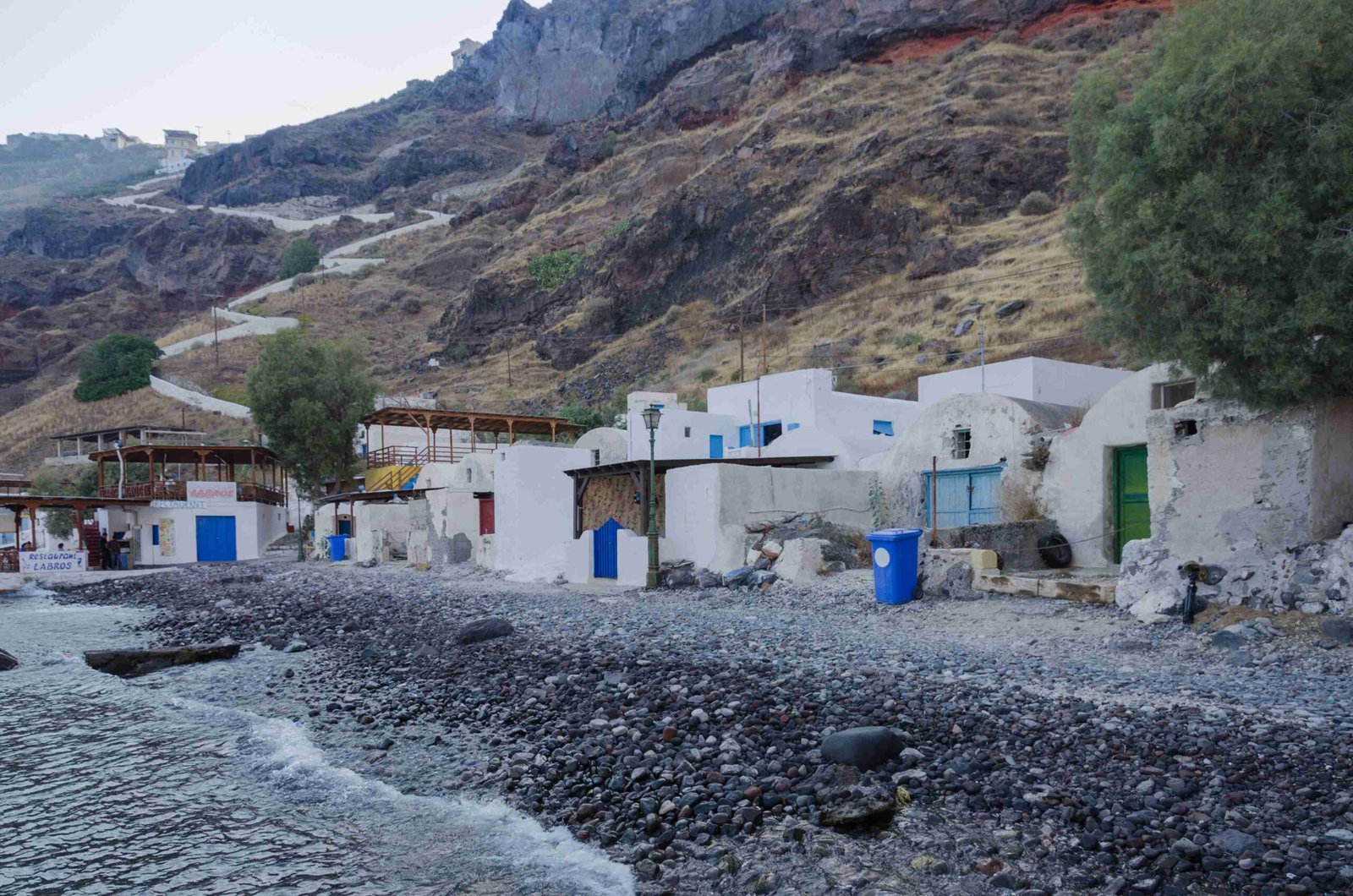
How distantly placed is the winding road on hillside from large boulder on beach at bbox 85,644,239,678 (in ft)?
117

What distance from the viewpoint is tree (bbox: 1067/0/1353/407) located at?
29.5 ft

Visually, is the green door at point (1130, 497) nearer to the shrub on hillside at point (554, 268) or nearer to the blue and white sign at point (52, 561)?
the blue and white sign at point (52, 561)

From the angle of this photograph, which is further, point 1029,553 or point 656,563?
point 656,563

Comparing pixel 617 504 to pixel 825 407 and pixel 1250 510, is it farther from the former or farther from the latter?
pixel 1250 510

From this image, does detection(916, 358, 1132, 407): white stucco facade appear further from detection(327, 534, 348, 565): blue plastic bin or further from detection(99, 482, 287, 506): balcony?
detection(99, 482, 287, 506): balcony

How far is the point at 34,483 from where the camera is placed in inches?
1751

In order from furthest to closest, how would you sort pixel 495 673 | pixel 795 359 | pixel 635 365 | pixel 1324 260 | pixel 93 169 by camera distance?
pixel 93 169, pixel 635 365, pixel 795 359, pixel 495 673, pixel 1324 260

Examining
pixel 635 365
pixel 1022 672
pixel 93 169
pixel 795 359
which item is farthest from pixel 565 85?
pixel 1022 672

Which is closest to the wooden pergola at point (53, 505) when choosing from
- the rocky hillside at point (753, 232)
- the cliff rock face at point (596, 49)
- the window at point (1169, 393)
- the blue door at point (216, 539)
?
the blue door at point (216, 539)

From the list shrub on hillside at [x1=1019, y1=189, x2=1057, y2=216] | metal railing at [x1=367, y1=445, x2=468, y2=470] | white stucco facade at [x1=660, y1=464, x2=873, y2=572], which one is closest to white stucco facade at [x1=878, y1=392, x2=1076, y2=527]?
white stucco facade at [x1=660, y1=464, x2=873, y2=572]

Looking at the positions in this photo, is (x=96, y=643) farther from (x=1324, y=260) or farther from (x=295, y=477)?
(x=295, y=477)

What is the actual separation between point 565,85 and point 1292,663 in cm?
13448

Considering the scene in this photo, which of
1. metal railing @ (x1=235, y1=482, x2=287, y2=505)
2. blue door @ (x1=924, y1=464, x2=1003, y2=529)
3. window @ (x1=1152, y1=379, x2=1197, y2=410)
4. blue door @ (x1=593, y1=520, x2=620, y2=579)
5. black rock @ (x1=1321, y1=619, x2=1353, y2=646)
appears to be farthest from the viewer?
metal railing @ (x1=235, y1=482, x2=287, y2=505)

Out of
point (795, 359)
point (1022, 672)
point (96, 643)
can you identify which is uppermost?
point (795, 359)
